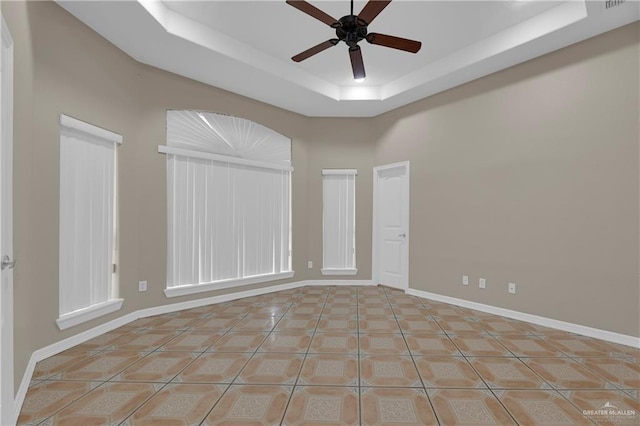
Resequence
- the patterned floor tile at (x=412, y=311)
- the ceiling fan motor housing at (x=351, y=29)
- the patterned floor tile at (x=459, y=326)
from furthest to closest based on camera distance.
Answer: the patterned floor tile at (x=412, y=311), the patterned floor tile at (x=459, y=326), the ceiling fan motor housing at (x=351, y=29)

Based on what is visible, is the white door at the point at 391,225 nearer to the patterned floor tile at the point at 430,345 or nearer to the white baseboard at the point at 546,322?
the white baseboard at the point at 546,322

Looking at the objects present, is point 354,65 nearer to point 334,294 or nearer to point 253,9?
point 253,9

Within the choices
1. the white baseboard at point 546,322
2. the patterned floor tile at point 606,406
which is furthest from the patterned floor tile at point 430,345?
the white baseboard at point 546,322

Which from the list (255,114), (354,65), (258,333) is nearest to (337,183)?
(255,114)

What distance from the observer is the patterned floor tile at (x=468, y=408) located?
1.75 m

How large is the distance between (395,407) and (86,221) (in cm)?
313

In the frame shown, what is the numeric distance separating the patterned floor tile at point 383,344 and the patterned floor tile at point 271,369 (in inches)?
24.3

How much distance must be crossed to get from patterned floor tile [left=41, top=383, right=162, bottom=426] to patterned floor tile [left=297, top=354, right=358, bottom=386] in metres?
1.04

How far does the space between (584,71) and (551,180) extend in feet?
3.66

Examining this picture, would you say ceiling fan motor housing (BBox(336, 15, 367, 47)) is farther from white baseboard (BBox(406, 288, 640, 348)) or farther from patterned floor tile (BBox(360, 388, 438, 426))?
white baseboard (BBox(406, 288, 640, 348))

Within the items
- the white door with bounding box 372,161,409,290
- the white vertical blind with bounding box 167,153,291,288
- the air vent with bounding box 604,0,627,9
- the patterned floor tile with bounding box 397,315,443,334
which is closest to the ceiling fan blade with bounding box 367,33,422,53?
the air vent with bounding box 604,0,627,9

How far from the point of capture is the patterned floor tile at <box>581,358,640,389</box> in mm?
2158

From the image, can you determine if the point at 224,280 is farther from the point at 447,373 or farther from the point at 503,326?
the point at 503,326

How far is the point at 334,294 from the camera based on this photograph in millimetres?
4629
